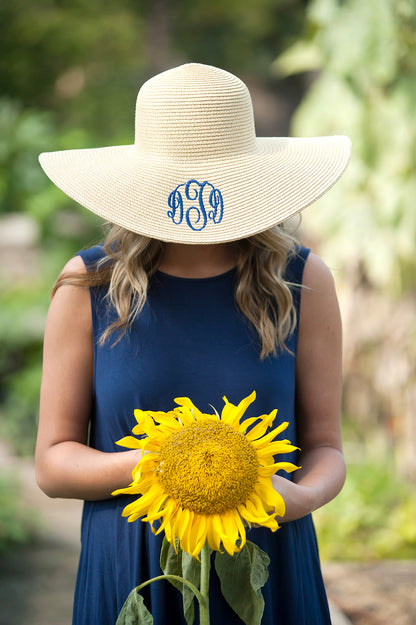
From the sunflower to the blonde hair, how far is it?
43 centimetres

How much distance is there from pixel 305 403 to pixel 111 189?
64cm

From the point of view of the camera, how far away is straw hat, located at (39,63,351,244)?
4.44 feet

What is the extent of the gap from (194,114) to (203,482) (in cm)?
70

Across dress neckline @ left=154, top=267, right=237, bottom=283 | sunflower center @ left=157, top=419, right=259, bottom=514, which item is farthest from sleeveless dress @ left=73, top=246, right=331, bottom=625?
sunflower center @ left=157, top=419, right=259, bottom=514

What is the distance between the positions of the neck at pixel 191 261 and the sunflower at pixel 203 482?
19.9 inches

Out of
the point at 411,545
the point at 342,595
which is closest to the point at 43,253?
the point at 411,545

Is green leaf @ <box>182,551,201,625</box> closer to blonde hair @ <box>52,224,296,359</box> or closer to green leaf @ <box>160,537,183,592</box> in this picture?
green leaf @ <box>160,537,183,592</box>

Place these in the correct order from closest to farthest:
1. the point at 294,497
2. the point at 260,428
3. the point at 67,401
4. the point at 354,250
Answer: the point at 260,428, the point at 294,497, the point at 67,401, the point at 354,250

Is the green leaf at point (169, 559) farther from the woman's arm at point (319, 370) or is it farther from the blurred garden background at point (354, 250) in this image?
the blurred garden background at point (354, 250)

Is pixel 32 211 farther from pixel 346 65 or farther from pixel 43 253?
pixel 346 65

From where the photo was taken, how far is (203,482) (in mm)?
1040

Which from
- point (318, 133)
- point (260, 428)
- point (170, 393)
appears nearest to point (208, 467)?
point (260, 428)

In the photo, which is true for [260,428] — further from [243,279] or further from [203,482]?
[243,279]

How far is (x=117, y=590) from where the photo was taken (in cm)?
151
